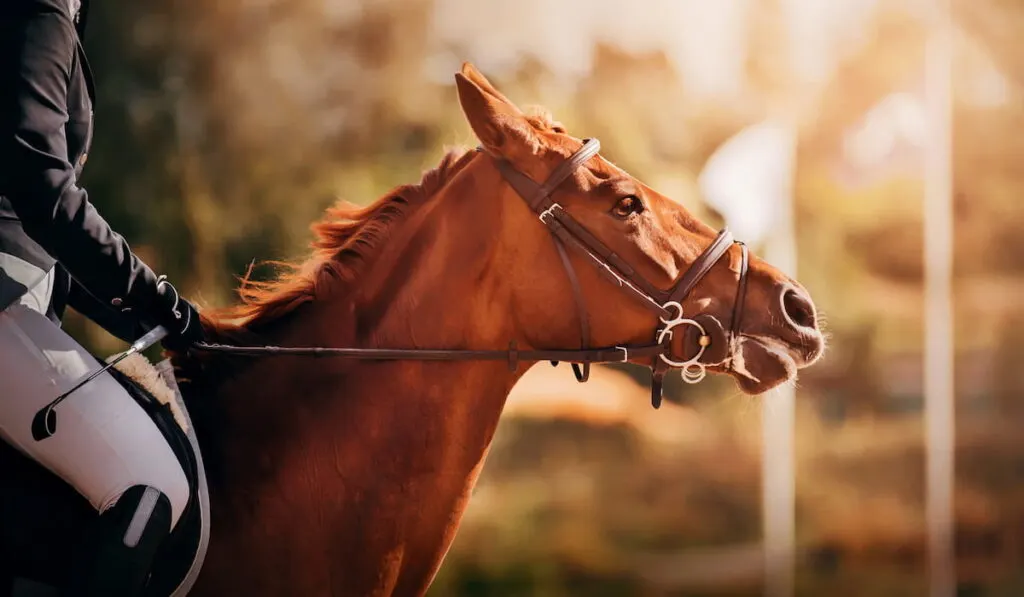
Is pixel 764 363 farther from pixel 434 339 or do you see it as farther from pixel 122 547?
pixel 122 547

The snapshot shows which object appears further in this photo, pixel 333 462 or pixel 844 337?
pixel 844 337

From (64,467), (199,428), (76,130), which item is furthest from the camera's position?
(199,428)

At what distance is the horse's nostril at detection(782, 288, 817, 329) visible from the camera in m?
2.75

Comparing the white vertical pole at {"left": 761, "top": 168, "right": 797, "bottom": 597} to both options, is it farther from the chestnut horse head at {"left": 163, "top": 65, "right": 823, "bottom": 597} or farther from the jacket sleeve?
the jacket sleeve

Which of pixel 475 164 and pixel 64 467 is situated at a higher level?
pixel 475 164

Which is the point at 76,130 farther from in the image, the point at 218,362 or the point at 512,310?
the point at 512,310

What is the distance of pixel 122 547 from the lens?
2117 mm

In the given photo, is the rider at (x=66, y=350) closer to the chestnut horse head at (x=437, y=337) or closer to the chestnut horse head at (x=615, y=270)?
the chestnut horse head at (x=437, y=337)

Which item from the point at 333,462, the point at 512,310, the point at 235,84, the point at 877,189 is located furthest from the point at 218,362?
the point at 877,189

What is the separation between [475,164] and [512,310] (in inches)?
17.9

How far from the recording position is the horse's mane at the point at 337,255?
8.81ft

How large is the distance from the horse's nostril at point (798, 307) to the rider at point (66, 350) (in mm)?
1784

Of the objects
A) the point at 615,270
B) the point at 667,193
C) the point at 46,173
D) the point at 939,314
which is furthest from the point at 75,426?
the point at 939,314

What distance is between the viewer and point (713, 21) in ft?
32.2
